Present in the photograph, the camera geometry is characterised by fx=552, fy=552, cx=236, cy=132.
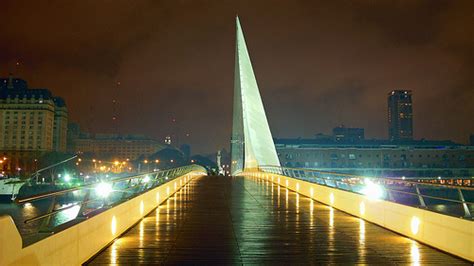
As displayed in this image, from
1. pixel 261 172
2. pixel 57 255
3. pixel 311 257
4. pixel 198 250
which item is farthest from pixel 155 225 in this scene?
pixel 261 172

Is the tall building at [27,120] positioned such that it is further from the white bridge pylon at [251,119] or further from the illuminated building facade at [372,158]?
the white bridge pylon at [251,119]

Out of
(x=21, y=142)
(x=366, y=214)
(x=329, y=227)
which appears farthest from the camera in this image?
(x=21, y=142)

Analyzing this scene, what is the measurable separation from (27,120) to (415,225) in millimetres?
157614

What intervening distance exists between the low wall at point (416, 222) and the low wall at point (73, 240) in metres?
5.44

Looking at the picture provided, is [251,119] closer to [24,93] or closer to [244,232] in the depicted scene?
[244,232]

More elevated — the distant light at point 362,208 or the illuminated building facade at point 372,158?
the illuminated building facade at point 372,158

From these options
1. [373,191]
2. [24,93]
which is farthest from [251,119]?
[24,93]

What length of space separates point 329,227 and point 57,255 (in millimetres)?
7031

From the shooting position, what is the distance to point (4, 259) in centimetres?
462

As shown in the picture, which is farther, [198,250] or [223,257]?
[198,250]

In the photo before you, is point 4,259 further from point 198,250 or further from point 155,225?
point 155,225

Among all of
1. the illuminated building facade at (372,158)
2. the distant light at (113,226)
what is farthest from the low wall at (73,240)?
the illuminated building facade at (372,158)

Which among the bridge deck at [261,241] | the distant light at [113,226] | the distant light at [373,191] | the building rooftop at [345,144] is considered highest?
the building rooftop at [345,144]

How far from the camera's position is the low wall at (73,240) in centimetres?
476
